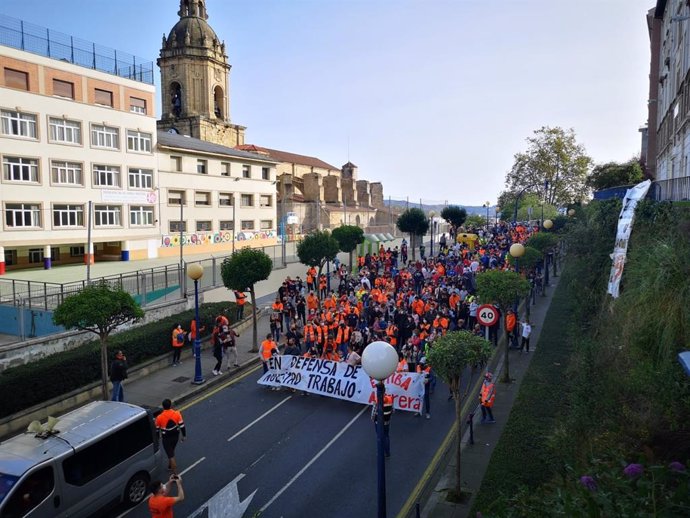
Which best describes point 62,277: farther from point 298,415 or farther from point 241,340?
point 298,415

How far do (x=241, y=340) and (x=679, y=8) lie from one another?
28032 mm

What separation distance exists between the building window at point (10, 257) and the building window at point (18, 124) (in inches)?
294

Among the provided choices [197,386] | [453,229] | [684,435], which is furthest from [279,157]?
[684,435]

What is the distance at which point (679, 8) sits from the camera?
28188 mm

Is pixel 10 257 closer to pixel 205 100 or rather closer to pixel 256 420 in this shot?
pixel 256 420

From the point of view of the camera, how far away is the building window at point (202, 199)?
1856 inches

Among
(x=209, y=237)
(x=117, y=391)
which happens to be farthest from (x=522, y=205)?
(x=117, y=391)

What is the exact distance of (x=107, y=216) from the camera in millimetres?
38406

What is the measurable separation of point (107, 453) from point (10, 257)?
3015 centimetres

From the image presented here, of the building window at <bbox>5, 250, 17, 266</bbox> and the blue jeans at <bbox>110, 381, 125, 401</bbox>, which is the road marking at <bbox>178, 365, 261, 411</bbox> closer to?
the blue jeans at <bbox>110, 381, 125, 401</bbox>

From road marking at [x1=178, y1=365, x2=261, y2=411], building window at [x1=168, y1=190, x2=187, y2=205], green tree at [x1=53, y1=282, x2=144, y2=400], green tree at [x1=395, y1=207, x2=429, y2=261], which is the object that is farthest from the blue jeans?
green tree at [x1=395, y1=207, x2=429, y2=261]

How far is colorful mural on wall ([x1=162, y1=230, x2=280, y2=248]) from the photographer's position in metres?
44.2

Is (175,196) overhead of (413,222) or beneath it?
overhead

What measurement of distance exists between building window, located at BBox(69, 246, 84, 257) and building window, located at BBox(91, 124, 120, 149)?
7.35 m
